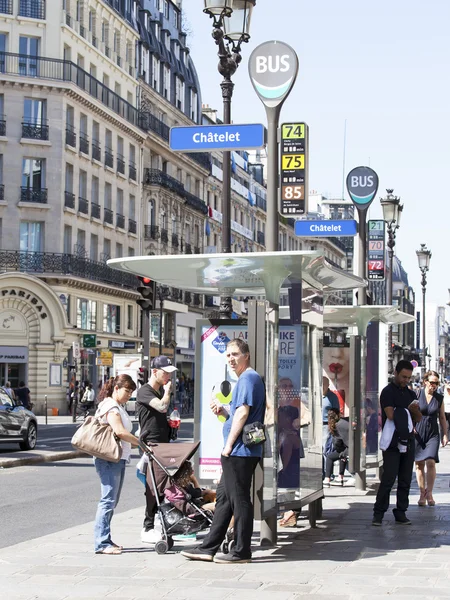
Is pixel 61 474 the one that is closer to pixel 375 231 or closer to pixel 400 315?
pixel 400 315

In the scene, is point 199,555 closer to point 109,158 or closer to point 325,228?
point 325,228

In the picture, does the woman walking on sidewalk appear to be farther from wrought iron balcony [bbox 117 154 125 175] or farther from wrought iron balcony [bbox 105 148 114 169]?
wrought iron balcony [bbox 117 154 125 175]

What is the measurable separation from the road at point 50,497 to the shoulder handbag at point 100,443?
1865mm

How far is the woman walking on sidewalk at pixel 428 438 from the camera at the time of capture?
15383mm

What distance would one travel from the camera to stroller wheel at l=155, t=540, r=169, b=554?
34.8 ft

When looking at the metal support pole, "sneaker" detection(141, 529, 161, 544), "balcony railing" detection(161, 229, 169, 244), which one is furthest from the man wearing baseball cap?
"balcony railing" detection(161, 229, 169, 244)

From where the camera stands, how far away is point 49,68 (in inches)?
2184

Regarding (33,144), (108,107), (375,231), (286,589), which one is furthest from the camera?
(108,107)

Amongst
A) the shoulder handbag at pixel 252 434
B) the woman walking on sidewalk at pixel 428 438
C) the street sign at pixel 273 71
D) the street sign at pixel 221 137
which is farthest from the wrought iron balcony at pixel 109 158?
the shoulder handbag at pixel 252 434

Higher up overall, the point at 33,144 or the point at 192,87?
the point at 192,87

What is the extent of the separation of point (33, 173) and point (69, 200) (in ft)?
7.16

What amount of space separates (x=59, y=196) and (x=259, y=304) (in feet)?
149

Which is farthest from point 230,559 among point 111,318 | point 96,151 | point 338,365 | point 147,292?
point 111,318

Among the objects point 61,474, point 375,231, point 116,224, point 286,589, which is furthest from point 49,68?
point 286,589
